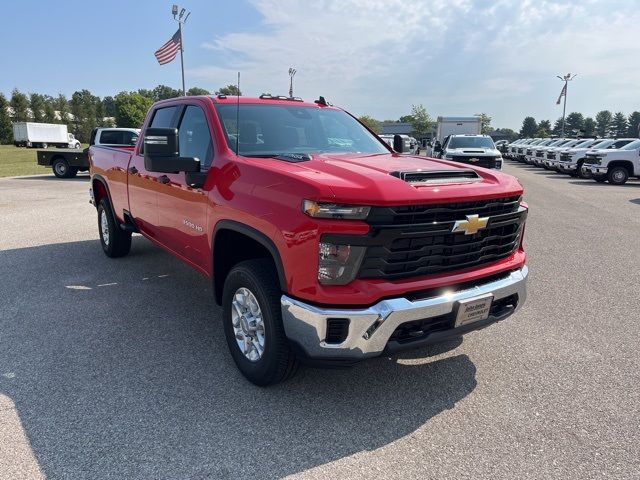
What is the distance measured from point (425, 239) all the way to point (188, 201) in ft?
6.87

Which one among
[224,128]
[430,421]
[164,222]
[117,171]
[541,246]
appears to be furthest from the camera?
[541,246]

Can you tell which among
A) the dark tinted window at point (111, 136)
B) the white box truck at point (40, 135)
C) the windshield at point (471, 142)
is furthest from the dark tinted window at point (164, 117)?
the white box truck at point (40, 135)

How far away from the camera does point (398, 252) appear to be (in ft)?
9.14

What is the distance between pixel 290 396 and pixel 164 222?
7.57 feet

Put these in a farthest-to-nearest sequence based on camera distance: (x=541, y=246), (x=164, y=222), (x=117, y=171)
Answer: (x=541, y=246)
(x=117, y=171)
(x=164, y=222)

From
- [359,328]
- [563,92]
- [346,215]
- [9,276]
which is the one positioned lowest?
[9,276]

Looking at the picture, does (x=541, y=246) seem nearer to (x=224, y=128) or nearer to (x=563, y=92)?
(x=224, y=128)

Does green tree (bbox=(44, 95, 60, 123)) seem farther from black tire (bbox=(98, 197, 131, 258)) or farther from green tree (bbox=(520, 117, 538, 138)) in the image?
green tree (bbox=(520, 117, 538, 138))

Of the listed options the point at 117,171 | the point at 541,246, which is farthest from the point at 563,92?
the point at 117,171

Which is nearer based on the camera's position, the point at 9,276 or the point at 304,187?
the point at 304,187

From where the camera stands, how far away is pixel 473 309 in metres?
2.99

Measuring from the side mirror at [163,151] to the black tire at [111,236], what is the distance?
10.8 ft

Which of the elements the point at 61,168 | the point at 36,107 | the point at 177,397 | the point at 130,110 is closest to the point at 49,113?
the point at 36,107

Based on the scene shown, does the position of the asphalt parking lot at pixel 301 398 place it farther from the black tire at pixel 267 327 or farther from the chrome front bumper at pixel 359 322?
the chrome front bumper at pixel 359 322
